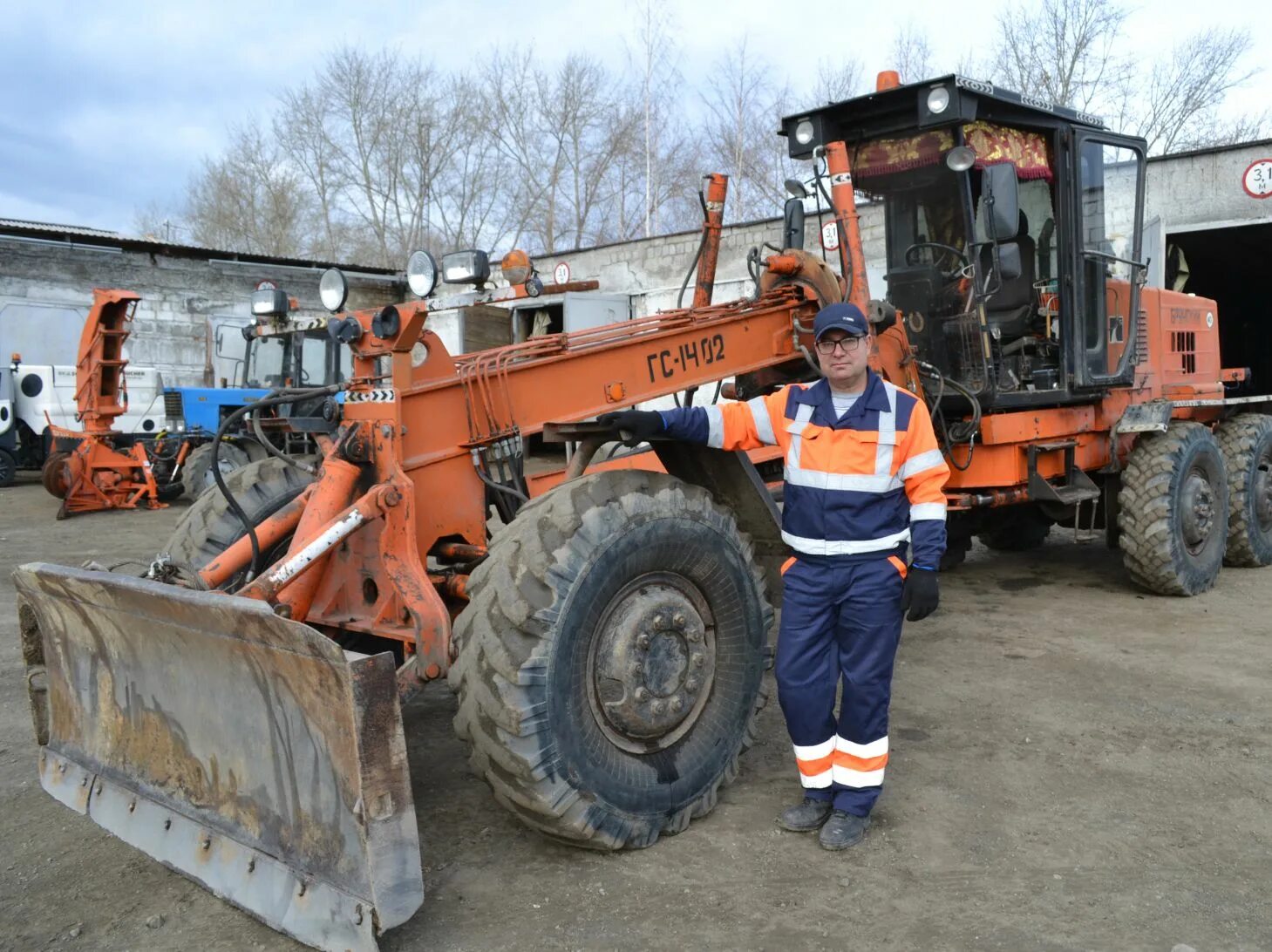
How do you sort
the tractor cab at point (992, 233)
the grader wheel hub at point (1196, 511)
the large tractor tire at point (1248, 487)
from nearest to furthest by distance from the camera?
the tractor cab at point (992, 233) < the grader wheel hub at point (1196, 511) < the large tractor tire at point (1248, 487)

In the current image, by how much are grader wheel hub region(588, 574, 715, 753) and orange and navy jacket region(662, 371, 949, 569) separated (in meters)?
0.49

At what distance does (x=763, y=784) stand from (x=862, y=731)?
56 cm

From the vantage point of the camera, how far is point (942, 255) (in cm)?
624

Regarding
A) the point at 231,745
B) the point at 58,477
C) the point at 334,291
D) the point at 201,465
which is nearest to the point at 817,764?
the point at 231,745

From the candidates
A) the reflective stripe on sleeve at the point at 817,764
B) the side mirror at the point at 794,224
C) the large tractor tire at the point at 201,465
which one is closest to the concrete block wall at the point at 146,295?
the large tractor tire at the point at 201,465

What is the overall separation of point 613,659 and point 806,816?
35.0 inches

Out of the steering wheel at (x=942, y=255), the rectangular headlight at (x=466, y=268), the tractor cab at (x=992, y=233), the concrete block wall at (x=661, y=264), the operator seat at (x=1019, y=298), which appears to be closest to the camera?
the rectangular headlight at (x=466, y=268)

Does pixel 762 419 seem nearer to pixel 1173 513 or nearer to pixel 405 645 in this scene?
pixel 405 645

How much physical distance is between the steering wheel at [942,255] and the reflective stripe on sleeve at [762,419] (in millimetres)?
2871

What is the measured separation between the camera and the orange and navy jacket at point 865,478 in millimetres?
3434

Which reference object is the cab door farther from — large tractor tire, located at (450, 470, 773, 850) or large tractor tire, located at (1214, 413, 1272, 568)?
large tractor tire, located at (450, 470, 773, 850)

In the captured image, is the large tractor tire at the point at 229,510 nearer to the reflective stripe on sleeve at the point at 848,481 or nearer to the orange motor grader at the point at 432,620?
the orange motor grader at the point at 432,620

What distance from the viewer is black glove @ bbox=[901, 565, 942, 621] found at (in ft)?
11.0

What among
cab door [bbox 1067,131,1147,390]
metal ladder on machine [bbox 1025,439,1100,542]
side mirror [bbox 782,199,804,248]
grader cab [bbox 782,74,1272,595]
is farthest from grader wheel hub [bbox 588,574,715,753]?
cab door [bbox 1067,131,1147,390]
